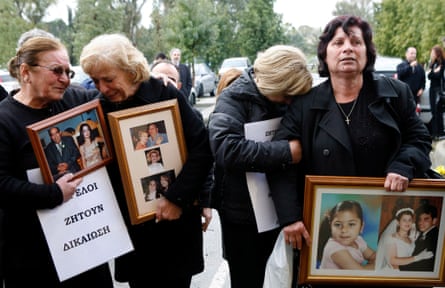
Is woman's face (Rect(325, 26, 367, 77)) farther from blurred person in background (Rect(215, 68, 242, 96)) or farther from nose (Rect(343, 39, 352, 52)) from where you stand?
blurred person in background (Rect(215, 68, 242, 96))

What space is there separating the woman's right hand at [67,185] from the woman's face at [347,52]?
4.34 feet

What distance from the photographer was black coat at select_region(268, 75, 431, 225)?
2098 millimetres

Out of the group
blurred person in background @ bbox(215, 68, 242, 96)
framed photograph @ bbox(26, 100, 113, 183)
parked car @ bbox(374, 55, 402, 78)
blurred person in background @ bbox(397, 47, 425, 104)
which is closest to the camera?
framed photograph @ bbox(26, 100, 113, 183)

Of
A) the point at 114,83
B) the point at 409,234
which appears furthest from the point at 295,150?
the point at 114,83

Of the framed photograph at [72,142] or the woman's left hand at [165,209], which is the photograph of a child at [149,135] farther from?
the woman's left hand at [165,209]

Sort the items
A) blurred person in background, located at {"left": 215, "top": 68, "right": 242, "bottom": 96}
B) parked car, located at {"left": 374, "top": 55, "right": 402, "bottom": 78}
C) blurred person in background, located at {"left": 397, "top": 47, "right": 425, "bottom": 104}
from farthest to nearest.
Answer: parked car, located at {"left": 374, "top": 55, "right": 402, "bottom": 78} → blurred person in background, located at {"left": 397, "top": 47, "right": 425, "bottom": 104} → blurred person in background, located at {"left": 215, "top": 68, "right": 242, "bottom": 96}

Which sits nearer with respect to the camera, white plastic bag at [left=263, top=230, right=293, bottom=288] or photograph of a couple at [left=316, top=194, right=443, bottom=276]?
photograph of a couple at [left=316, top=194, right=443, bottom=276]

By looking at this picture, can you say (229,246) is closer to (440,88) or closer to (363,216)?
(363,216)

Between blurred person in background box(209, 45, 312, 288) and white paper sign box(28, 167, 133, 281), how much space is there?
1.81 feet

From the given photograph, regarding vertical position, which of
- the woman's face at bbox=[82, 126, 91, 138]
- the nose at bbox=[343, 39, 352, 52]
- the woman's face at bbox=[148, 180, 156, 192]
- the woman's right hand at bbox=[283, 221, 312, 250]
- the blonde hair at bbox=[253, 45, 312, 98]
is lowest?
the woman's right hand at bbox=[283, 221, 312, 250]

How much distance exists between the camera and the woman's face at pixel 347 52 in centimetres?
210

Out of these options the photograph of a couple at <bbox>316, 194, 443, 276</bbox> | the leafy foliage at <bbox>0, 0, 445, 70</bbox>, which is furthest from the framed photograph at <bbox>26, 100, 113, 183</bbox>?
the leafy foliage at <bbox>0, 0, 445, 70</bbox>

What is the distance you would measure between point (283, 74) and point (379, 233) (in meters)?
0.87

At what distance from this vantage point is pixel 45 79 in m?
2.12
